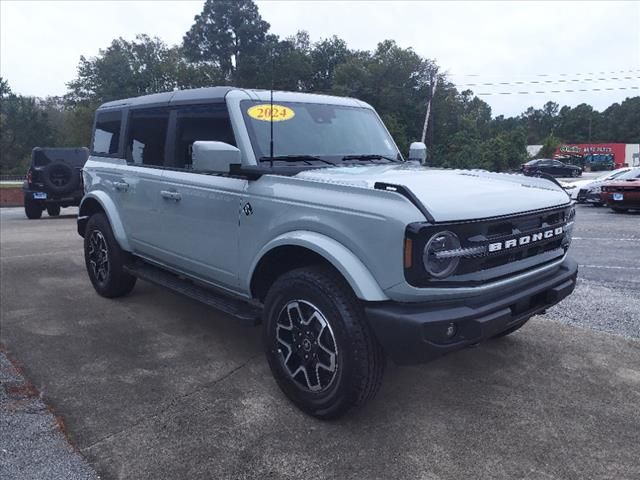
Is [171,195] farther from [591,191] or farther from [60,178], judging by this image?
[591,191]

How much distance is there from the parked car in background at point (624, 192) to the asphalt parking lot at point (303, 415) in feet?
32.8

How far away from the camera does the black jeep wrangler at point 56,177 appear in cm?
1402

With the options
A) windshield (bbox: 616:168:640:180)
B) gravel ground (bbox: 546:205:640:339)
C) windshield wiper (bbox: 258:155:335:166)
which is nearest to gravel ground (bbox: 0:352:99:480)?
windshield wiper (bbox: 258:155:335:166)

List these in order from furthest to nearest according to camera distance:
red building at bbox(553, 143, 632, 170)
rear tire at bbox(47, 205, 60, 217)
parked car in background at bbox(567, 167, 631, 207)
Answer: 1. red building at bbox(553, 143, 632, 170)
2. parked car in background at bbox(567, 167, 631, 207)
3. rear tire at bbox(47, 205, 60, 217)

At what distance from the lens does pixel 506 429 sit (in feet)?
10.1

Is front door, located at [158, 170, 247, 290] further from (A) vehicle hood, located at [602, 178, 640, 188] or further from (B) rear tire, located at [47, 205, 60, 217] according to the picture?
(A) vehicle hood, located at [602, 178, 640, 188]

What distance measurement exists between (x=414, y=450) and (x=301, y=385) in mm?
769

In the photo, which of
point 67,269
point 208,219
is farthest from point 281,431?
point 67,269

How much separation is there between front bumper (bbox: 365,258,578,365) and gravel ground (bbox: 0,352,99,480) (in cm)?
161

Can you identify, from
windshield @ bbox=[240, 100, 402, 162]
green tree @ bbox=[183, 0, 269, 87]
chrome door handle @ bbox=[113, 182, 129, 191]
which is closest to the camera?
windshield @ bbox=[240, 100, 402, 162]

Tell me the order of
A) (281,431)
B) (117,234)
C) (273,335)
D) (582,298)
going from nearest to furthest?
1. (281,431)
2. (273,335)
3. (117,234)
4. (582,298)

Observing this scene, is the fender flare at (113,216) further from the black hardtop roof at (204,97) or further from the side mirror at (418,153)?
the side mirror at (418,153)

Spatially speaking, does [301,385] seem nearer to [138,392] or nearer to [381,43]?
[138,392]

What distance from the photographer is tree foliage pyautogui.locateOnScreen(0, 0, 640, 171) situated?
170 feet
